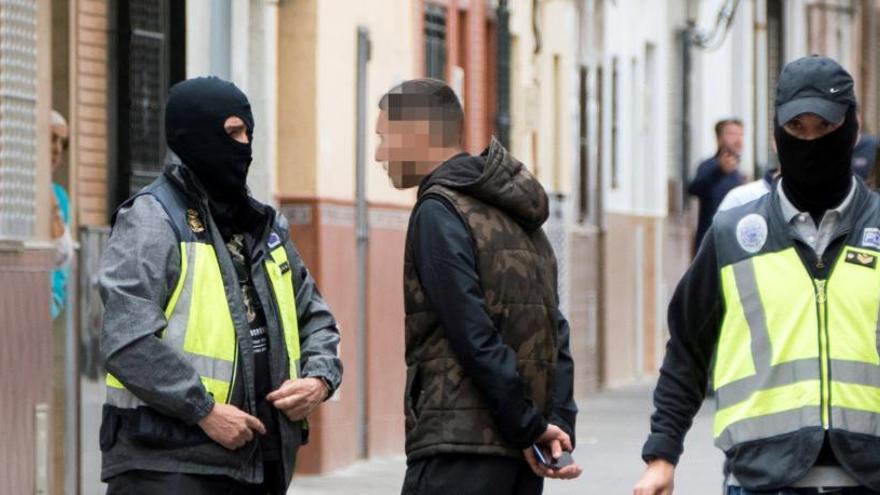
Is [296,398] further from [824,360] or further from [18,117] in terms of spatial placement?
[18,117]

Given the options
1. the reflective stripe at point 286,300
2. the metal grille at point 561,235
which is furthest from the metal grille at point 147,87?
the metal grille at point 561,235

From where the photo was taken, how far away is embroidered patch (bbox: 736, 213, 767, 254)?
22.6 ft

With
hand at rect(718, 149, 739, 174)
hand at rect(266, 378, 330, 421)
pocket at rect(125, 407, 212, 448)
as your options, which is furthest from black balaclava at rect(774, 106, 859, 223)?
hand at rect(718, 149, 739, 174)

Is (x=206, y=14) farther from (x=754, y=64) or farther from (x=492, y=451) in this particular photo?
(x=754, y=64)

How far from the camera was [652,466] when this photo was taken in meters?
6.98

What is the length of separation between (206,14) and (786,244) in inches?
344

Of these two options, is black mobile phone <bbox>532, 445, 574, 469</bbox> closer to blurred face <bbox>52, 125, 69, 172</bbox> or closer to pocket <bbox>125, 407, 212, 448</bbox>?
pocket <bbox>125, 407, 212, 448</bbox>

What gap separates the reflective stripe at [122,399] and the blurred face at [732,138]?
15.4 meters

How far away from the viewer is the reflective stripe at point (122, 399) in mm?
7562

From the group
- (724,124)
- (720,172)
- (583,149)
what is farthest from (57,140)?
(583,149)

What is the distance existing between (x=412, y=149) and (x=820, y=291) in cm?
173

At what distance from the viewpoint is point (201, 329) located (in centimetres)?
759

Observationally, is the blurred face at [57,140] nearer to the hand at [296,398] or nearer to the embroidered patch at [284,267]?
the embroidered patch at [284,267]

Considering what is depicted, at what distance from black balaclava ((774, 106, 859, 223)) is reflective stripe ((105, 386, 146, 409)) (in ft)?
5.88
